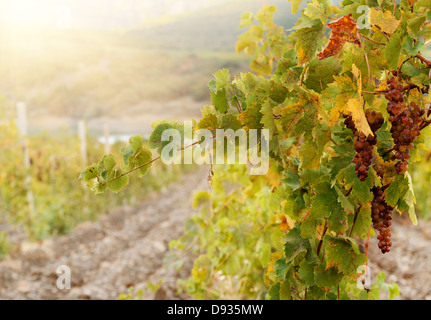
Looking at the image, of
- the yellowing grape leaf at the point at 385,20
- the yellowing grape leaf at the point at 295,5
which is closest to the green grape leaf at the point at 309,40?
the yellowing grape leaf at the point at 385,20

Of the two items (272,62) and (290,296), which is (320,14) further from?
(272,62)

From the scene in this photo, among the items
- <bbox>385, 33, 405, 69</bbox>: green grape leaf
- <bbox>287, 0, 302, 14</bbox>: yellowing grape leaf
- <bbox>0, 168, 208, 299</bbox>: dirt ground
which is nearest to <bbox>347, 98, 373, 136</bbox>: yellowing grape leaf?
<bbox>385, 33, 405, 69</bbox>: green grape leaf

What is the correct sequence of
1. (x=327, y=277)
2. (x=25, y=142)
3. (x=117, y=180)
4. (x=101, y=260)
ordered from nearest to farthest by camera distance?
(x=117, y=180) < (x=327, y=277) < (x=101, y=260) < (x=25, y=142)

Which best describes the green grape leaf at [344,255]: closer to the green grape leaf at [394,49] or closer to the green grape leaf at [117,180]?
the green grape leaf at [394,49]

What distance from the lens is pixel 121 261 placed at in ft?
15.6

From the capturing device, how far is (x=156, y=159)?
0.91 meters

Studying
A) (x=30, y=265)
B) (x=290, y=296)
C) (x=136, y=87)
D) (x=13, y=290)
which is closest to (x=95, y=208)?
(x=30, y=265)

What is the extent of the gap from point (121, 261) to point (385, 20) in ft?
14.9

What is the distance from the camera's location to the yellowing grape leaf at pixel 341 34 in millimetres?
791

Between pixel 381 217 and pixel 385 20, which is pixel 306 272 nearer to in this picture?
pixel 381 217

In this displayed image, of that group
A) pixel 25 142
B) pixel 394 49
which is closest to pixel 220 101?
pixel 394 49

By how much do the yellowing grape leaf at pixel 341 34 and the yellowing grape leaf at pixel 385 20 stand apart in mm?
37

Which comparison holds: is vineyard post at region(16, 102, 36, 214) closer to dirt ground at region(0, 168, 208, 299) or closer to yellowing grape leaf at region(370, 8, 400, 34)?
dirt ground at region(0, 168, 208, 299)

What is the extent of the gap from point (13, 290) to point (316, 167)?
160 inches
